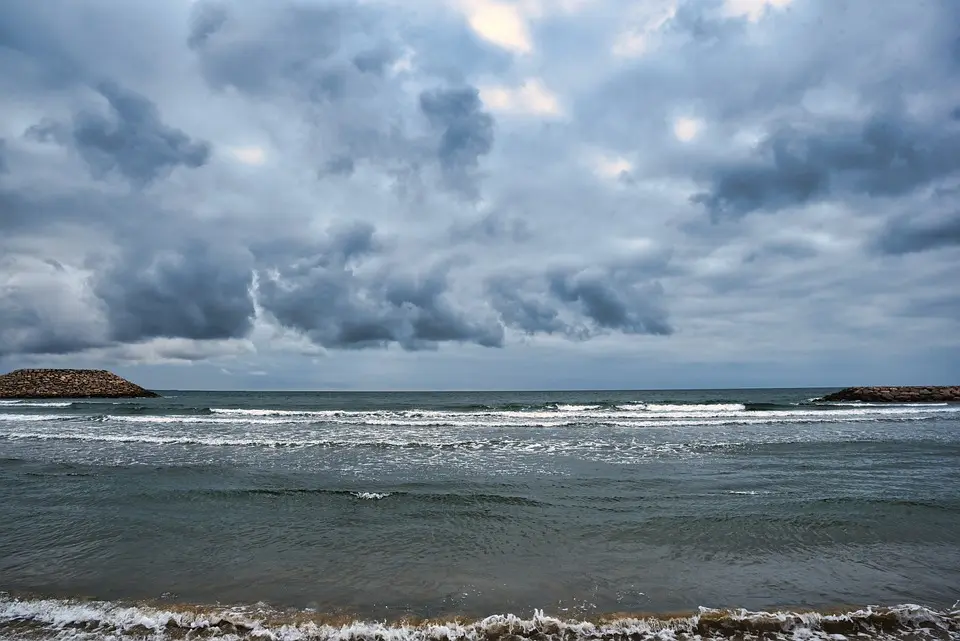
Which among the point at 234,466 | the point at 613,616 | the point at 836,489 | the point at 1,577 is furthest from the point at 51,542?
the point at 836,489

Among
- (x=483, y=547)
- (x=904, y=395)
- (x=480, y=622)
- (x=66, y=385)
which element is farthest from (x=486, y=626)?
(x=66, y=385)

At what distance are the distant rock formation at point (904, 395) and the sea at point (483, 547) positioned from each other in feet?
164

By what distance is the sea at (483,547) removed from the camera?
5.52 metres

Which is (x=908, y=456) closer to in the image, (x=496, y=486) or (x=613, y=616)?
(x=496, y=486)

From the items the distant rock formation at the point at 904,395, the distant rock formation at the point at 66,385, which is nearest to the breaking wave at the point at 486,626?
the distant rock formation at the point at 904,395

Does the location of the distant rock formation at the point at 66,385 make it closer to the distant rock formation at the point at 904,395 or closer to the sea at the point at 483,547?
the sea at the point at 483,547

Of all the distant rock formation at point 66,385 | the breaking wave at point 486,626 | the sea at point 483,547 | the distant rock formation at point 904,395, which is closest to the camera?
the breaking wave at point 486,626

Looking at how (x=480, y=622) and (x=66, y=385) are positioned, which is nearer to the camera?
(x=480, y=622)

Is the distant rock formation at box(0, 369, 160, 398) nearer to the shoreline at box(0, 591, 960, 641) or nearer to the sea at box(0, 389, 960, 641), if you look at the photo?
the sea at box(0, 389, 960, 641)

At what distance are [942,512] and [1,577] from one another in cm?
1544

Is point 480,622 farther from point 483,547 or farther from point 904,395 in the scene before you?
point 904,395

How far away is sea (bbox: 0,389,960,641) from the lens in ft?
18.1

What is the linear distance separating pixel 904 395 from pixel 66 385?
362 feet

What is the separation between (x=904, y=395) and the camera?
5691 centimetres
